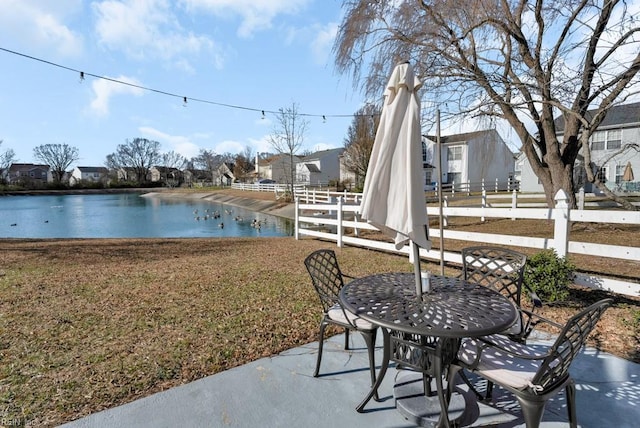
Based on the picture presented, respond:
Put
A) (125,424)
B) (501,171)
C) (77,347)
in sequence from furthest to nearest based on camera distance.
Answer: (501,171) < (77,347) < (125,424)

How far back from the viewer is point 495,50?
754 centimetres

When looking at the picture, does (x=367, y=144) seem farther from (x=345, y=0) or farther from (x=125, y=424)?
(x=125, y=424)

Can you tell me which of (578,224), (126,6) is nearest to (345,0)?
(126,6)

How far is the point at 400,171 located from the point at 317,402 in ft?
4.86

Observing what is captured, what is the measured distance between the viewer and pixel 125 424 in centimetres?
191

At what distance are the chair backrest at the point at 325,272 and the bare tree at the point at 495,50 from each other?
17.3 feet

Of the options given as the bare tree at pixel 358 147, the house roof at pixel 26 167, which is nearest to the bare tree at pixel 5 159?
the house roof at pixel 26 167

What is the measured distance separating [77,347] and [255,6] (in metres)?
8.17

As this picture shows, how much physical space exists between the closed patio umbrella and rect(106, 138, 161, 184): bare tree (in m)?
77.1

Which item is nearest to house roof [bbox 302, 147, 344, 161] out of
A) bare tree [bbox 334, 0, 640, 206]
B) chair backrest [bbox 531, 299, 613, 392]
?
bare tree [bbox 334, 0, 640, 206]

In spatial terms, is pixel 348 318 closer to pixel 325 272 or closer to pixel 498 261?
pixel 325 272

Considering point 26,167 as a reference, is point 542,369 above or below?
below

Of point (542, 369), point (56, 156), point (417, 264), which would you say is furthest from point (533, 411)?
point (56, 156)

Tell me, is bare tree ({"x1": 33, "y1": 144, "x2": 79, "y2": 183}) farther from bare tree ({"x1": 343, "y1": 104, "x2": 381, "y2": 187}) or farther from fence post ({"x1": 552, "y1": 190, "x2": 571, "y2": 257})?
fence post ({"x1": 552, "y1": 190, "x2": 571, "y2": 257})
